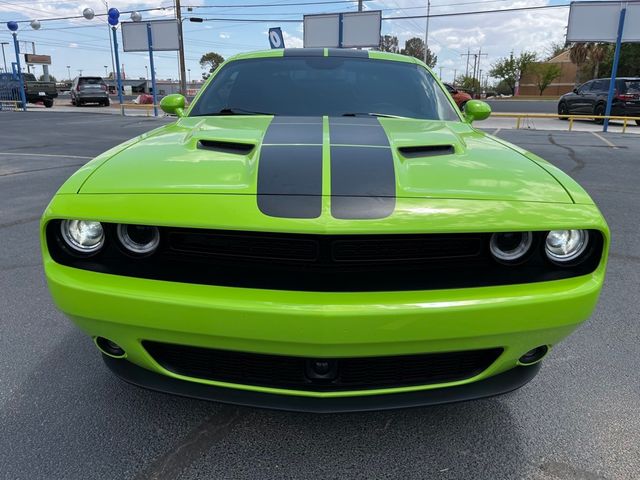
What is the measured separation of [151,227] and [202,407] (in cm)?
87

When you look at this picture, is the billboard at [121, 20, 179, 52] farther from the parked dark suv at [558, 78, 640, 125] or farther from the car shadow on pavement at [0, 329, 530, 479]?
the car shadow on pavement at [0, 329, 530, 479]

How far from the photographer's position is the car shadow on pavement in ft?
5.67

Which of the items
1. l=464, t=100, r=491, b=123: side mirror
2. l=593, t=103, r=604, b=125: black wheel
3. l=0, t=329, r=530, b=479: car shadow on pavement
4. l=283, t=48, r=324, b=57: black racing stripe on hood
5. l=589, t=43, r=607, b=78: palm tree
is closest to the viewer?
l=0, t=329, r=530, b=479: car shadow on pavement

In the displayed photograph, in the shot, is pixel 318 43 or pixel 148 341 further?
pixel 318 43

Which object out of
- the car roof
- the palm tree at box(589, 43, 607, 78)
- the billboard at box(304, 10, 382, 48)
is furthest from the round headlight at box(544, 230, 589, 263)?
the palm tree at box(589, 43, 607, 78)

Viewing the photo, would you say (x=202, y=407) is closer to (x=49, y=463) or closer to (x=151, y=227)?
(x=49, y=463)

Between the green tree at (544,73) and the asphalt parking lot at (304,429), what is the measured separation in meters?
60.1

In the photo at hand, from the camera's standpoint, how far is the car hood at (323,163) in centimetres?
158

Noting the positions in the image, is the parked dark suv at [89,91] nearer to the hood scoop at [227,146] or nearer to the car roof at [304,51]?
the car roof at [304,51]

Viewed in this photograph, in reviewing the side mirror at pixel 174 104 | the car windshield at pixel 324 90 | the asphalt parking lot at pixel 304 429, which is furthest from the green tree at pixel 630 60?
the side mirror at pixel 174 104

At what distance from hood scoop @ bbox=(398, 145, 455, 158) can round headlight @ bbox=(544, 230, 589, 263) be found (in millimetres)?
516

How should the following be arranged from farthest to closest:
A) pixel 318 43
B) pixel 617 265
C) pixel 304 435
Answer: pixel 318 43, pixel 617 265, pixel 304 435

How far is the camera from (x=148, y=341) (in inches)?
62.9

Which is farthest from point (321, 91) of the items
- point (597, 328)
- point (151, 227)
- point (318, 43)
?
point (318, 43)
